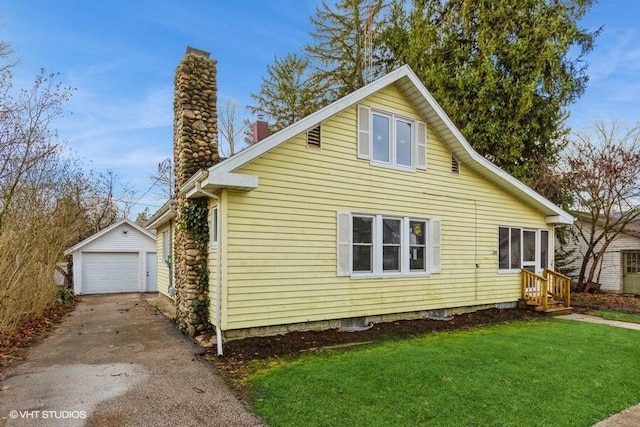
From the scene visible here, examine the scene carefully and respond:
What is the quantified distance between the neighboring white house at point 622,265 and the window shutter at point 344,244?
14722 mm

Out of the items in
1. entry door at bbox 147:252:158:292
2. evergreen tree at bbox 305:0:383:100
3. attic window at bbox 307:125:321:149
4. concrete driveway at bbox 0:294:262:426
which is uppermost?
evergreen tree at bbox 305:0:383:100

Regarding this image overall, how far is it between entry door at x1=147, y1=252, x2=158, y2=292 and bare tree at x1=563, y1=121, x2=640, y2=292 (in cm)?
1941

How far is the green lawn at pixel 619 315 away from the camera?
1059 centimetres

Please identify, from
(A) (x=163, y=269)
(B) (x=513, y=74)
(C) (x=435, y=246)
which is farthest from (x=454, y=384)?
(B) (x=513, y=74)

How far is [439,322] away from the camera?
9.50 m

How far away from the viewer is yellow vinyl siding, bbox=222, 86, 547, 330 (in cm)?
732

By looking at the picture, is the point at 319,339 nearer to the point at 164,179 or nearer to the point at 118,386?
the point at 118,386

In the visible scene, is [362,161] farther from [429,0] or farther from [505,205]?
[429,0]

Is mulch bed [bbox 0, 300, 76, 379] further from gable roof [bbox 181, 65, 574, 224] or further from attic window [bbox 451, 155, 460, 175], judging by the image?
attic window [bbox 451, 155, 460, 175]

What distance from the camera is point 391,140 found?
938 cm

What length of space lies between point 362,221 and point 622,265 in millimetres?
15833

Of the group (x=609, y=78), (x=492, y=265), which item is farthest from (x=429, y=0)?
(x=492, y=265)

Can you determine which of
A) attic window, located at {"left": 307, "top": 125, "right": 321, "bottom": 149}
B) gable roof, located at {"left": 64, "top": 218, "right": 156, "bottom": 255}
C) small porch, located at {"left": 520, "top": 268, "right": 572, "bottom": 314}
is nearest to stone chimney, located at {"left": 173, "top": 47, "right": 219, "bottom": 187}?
attic window, located at {"left": 307, "top": 125, "right": 321, "bottom": 149}

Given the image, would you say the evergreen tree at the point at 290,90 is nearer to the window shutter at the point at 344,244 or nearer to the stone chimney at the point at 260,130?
the stone chimney at the point at 260,130
